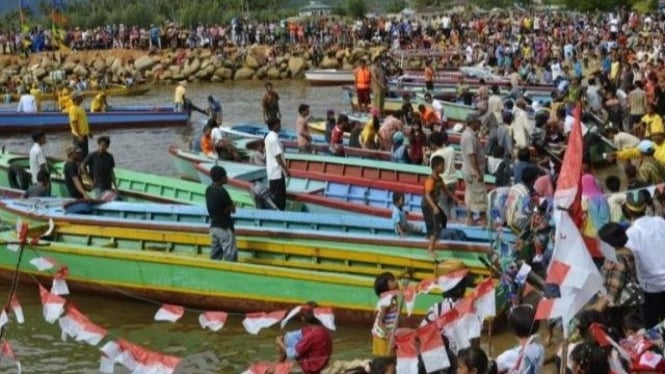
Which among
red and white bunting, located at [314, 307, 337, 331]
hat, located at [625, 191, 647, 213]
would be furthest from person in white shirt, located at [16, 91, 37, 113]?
hat, located at [625, 191, 647, 213]

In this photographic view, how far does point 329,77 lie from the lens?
48.2 meters

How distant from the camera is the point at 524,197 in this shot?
14.2 metres

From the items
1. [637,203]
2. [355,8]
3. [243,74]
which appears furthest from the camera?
[355,8]

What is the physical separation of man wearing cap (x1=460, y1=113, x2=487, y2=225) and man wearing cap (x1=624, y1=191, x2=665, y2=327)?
6156 mm

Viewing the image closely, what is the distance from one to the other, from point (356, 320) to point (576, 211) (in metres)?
5.22

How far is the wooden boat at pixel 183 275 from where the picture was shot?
1421cm

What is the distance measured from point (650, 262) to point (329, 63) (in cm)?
4475

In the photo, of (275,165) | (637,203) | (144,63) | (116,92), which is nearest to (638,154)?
(637,203)

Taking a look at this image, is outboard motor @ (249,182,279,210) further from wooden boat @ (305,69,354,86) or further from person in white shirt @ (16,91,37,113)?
wooden boat @ (305,69,354,86)

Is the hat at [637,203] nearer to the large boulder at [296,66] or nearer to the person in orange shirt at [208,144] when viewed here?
the person in orange shirt at [208,144]

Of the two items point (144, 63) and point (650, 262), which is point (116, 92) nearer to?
point (144, 63)

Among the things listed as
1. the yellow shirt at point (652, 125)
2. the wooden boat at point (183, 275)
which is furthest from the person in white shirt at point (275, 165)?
the yellow shirt at point (652, 125)

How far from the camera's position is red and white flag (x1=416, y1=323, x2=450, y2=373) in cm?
902

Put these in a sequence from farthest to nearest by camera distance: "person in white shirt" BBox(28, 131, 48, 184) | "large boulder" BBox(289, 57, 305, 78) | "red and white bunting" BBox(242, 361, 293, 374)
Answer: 1. "large boulder" BBox(289, 57, 305, 78)
2. "person in white shirt" BBox(28, 131, 48, 184)
3. "red and white bunting" BBox(242, 361, 293, 374)
